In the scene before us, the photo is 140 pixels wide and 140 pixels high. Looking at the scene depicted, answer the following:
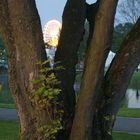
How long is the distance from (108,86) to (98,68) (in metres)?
0.64

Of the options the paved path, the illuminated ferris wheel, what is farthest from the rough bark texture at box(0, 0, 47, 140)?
the paved path

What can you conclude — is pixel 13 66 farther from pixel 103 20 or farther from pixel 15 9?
pixel 103 20

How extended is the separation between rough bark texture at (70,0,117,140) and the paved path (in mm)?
9080

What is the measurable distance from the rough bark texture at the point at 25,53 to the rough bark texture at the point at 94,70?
0.42 m

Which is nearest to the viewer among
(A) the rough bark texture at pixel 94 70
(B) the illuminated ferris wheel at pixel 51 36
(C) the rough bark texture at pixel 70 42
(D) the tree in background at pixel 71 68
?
(A) the rough bark texture at pixel 94 70

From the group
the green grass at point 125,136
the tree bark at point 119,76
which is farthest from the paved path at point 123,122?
the tree bark at point 119,76

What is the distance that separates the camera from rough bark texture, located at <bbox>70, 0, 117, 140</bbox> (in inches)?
215

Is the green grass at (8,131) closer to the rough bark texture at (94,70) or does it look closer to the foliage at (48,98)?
the foliage at (48,98)

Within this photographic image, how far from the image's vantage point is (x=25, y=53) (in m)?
5.92

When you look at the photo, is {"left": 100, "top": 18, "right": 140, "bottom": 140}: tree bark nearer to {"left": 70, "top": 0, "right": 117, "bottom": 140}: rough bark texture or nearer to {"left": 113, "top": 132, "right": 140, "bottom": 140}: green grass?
{"left": 70, "top": 0, "right": 117, "bottom": 140}: rough bark texture

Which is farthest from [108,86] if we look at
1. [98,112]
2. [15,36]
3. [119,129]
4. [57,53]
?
[119,129]

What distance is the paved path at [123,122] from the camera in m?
15.2

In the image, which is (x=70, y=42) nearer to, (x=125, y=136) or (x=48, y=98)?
(x=48, y=98)

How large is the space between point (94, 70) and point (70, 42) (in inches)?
32.2
